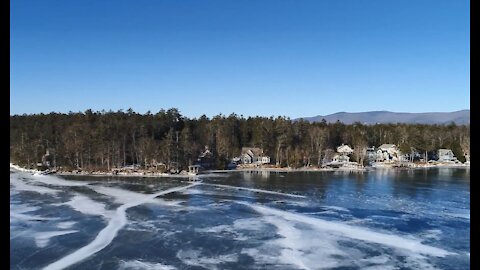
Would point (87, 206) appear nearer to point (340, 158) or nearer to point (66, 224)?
point (66, 224)

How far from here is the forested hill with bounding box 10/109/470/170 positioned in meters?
24.5

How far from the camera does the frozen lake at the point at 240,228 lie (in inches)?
266

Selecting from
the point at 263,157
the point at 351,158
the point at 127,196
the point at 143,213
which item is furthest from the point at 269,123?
the point at 143,213

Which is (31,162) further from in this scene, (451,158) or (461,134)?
(461,134)

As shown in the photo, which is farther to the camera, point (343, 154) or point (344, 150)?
point (344, 150)

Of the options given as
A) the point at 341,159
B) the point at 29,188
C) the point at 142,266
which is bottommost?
the point at 142,266

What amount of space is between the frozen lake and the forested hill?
921 cm

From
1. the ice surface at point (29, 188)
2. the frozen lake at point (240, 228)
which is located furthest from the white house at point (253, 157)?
the ice surface at point (29, 188)

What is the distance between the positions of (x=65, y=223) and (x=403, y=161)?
25.0 metres

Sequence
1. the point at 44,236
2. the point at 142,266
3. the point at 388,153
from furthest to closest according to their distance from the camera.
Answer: the point at 388,153 < the point at 44,236 < the point at 142,266

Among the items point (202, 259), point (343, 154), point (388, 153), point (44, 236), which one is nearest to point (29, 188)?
point (44, 236)

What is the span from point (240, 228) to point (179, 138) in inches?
721

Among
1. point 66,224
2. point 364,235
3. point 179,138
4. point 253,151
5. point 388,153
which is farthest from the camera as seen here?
point 388,153

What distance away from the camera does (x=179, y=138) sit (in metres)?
26.8
